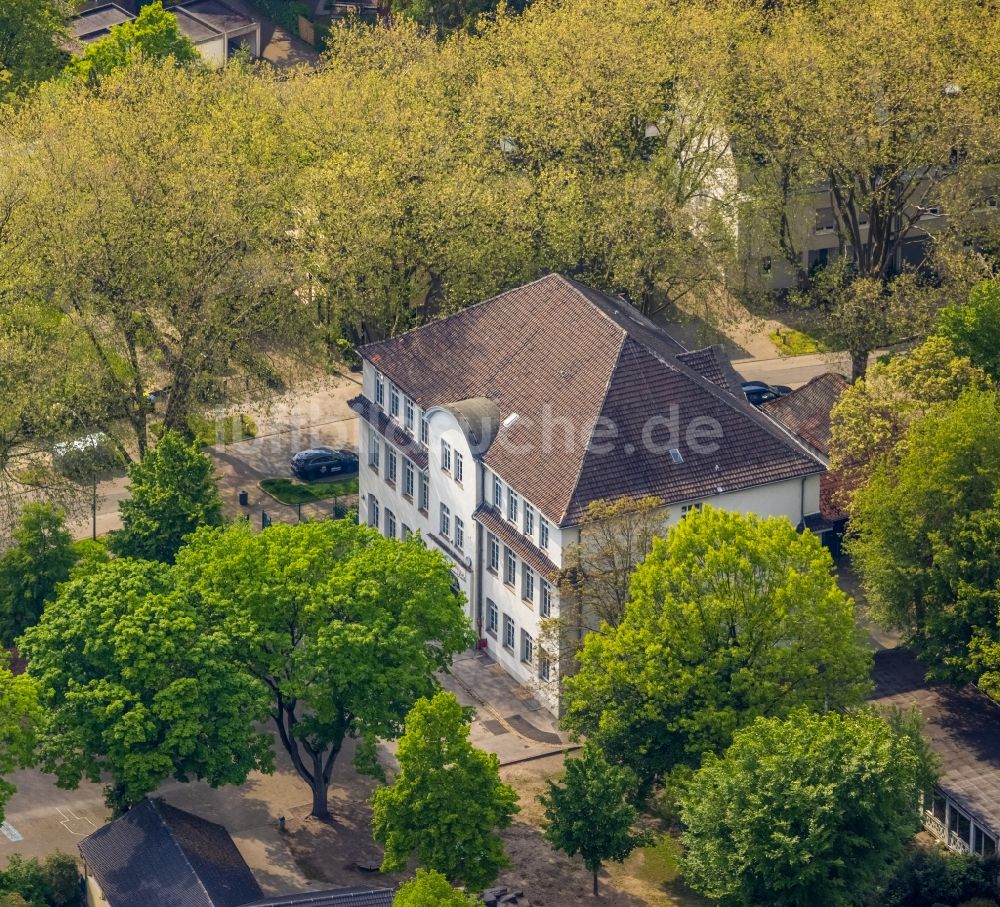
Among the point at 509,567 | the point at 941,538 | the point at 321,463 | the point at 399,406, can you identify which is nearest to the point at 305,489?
the point at 321,463

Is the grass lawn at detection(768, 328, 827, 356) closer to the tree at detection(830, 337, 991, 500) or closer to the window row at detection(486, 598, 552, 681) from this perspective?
the tree at detection(830, 337, 991, 500)

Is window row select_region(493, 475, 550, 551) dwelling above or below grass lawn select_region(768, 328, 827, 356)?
above

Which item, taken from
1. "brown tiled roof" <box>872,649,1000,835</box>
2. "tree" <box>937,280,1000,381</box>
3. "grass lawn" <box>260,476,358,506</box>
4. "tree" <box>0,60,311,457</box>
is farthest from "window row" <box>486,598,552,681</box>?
"tree" <box>937,280,1000,381</box>

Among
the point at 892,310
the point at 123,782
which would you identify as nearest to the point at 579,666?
the point at 123,782

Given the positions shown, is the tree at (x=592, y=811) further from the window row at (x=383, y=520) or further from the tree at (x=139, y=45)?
the tree at (x=139, y=45)

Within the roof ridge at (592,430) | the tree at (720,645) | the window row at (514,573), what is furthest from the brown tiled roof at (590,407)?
the tree at (720,645)

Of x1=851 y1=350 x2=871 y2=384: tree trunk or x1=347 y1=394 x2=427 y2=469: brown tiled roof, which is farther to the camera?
x1=851 y1=350 x2=871 y2=384: tree trunk

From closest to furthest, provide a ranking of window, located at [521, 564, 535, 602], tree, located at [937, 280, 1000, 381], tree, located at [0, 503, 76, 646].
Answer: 1. window, located at [521, 564, 535, 602]
2. tree, located at [0, 503, 76, 646]
3. tree, located at [937, 280, 1000, 381]
